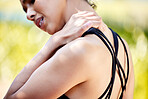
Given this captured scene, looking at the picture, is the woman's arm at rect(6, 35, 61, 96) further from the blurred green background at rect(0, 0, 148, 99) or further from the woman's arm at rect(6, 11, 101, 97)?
the blurred green background at rect(0, 0, 148, 99)

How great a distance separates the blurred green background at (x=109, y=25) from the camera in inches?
161

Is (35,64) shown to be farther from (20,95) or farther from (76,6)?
(76,6)

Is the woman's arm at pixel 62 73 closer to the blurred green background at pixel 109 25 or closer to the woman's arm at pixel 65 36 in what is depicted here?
the woman's arm at pixel 65 36

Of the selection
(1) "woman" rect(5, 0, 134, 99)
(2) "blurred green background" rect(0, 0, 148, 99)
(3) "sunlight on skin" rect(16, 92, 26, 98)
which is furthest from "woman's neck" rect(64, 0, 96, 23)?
(2) "blurred green background" rect(0, 0, 148, 99)

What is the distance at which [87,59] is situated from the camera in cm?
141

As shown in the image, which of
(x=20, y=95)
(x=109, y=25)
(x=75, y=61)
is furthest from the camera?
(x=109, y=25)

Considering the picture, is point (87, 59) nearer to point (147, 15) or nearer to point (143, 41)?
point (143, 41)

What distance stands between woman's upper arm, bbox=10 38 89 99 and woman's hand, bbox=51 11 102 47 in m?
0.17

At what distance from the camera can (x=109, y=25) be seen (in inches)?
167

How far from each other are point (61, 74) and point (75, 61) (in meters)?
0.11

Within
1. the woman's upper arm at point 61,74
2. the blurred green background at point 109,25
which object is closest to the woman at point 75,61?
the woman's upper arm at point 61,74

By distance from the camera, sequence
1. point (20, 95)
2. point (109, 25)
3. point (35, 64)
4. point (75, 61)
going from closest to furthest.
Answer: point (75, 61) → point (20, 95) → point (35, 64) → point (109, 25)

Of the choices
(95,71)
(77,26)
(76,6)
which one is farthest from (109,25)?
(95,71)

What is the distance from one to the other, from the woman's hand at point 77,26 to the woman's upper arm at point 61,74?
17 centimetres
